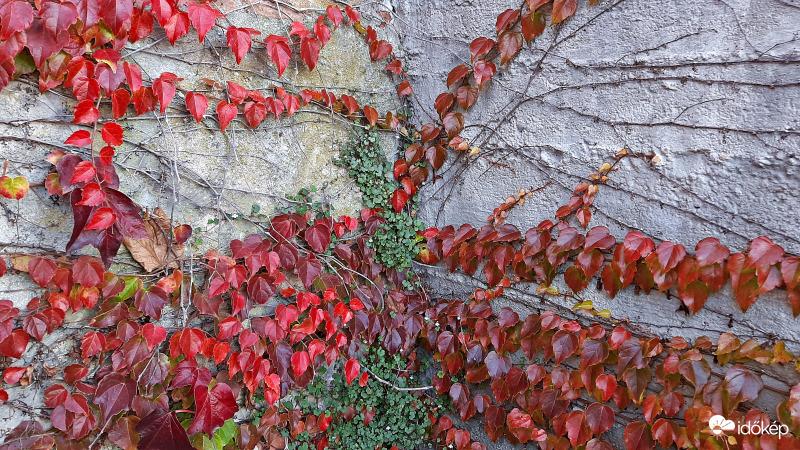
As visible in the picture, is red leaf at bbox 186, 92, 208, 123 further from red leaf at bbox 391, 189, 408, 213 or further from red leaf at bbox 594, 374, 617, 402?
red leaf at bbox 594, 374, 617, 402

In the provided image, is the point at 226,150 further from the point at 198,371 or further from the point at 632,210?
the point at 632,210

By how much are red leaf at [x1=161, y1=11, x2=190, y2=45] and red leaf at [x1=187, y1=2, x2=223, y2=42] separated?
0.03 meters

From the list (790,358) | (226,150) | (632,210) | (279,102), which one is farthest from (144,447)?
(790,358)

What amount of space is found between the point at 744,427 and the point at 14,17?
7.78 ft

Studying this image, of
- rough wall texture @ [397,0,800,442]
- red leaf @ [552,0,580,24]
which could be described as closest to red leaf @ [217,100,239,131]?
rough wall texture @ [397,0,800,442]

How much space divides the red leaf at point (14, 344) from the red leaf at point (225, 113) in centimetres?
90

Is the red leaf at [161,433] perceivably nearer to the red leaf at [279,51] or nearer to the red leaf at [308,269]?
the red leaf at [308,269]

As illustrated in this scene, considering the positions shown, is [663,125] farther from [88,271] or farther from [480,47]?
[88,271]

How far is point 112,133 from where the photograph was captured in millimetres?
1399

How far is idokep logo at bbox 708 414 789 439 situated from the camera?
1242mm

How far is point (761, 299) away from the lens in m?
1.30

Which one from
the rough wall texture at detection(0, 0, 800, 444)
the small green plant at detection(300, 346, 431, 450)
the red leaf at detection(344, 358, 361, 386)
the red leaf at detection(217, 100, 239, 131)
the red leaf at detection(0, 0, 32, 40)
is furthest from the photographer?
the small green plant at detection(300, 346, 431, 450)

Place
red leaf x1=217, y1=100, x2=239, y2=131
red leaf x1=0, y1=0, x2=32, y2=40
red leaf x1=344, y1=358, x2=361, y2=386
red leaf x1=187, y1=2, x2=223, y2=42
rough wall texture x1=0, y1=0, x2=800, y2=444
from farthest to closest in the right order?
red leaf x1=344, y1=358, x2=361, y2=386 → red leaf x1=217, y1=100, x2=239, y2=131 → red leaf x1=187, y1=2, x2=223, y2=42 → rough wall texture x1=0, y1=0, x2=800, y2=444 → red leaf x1=0, y1=0, x2=32, y2=40

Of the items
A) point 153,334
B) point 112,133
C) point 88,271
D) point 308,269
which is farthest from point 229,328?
point 112,133
